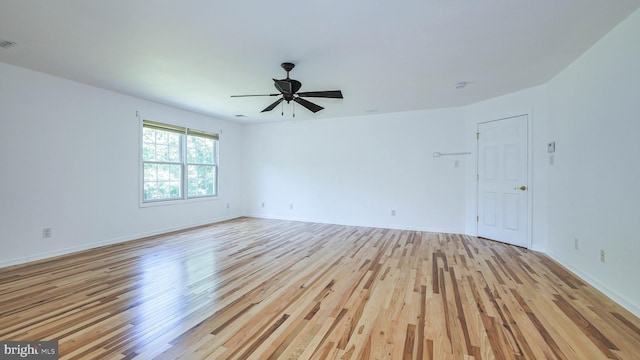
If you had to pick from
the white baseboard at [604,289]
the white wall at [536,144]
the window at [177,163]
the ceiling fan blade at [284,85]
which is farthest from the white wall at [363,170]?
the ceiling fan blade at [284,85]

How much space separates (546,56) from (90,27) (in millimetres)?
4628

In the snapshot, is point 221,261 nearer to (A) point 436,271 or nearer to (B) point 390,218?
(A) point 436,271

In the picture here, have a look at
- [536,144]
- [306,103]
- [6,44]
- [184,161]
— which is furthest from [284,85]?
[536,144]

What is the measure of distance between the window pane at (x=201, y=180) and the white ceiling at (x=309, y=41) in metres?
2.10

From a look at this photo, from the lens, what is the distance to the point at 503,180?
14.5ft

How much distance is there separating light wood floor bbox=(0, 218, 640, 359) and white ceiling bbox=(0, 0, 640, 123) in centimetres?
244

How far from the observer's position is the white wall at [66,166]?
3346 mm

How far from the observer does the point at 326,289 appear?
265cm

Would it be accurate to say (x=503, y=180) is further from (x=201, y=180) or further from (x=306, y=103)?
(x=201, y=180)

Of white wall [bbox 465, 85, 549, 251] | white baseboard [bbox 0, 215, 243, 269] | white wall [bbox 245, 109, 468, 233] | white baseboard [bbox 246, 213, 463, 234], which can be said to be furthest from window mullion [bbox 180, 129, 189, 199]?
white wall [bbox 465, 85, 549, 251]

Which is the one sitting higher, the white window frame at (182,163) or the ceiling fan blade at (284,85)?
the ceiling fan blade at (284,85)

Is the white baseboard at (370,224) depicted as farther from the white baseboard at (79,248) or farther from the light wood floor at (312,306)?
the white baseboard at (79,248)

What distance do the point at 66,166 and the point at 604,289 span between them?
659 cm

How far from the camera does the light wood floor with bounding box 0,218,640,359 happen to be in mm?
1747
